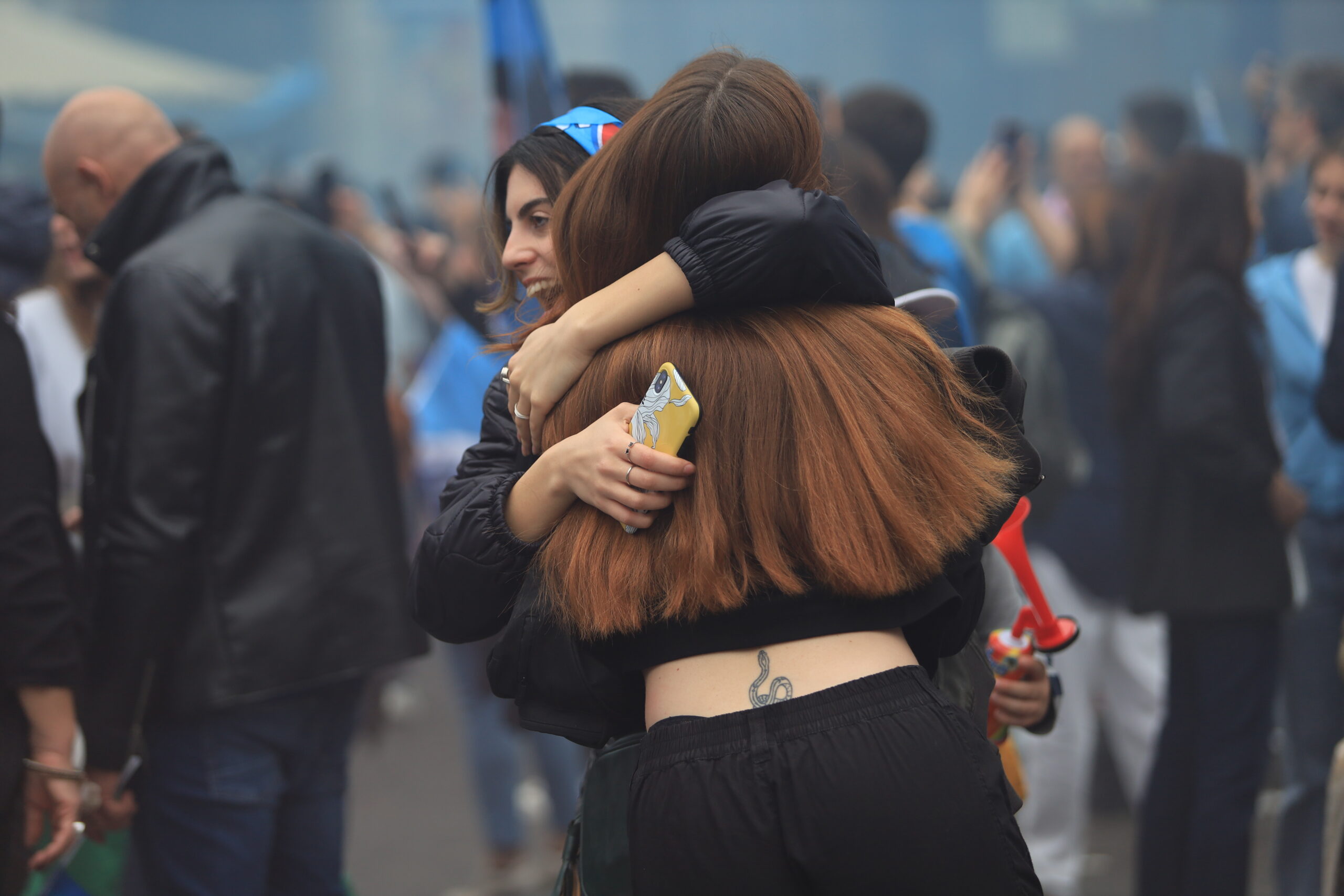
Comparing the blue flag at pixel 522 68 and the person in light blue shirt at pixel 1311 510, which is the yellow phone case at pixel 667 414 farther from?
the person in light blue shirt at pixel 1311 510

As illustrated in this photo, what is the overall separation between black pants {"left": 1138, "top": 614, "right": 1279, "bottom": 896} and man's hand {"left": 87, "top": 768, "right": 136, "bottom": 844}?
2.62 metres

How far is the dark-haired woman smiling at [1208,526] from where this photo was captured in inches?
129

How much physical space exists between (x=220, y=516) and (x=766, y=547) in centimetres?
150

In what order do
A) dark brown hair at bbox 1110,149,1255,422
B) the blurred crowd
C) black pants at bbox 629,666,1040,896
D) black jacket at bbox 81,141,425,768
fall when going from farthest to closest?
dark brown hair at bbox 1110,149,1255,422 → the blurred crowd → black jacket at bbox 81,141,425,768 → black pants at bbox 629,666,1040,896

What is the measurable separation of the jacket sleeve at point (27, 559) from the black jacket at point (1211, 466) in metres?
2.71

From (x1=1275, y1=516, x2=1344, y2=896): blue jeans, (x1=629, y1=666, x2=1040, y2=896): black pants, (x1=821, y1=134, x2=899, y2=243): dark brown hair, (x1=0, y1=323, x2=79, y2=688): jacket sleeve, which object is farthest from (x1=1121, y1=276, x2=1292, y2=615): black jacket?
(x1=0, y1=323, x2=79, y2=688): jacket sleeve

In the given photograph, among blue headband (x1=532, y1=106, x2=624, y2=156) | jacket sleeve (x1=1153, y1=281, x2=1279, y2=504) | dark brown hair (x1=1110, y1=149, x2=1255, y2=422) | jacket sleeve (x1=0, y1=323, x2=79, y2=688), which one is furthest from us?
dark brown hair (x1=1110, y1=149, x2=1255, y2=422)

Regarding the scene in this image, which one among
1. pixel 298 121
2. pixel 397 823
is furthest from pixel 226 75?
pixel 397 823

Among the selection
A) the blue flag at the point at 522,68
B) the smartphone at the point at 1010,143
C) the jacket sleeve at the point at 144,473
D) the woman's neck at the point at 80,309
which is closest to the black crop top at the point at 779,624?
the jacket sleeve at the point at 144,473

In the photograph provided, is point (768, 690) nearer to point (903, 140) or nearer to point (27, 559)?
point (27, 559)

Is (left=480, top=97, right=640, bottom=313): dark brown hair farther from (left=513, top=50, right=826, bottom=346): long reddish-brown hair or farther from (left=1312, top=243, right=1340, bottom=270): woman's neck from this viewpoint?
(left=1312, top=243, right=1340, bottom=270): woman's neck

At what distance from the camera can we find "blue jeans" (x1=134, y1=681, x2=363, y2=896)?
2.44 metres

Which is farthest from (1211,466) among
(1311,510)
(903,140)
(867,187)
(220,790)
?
(220,790)

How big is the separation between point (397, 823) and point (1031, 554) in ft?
8.49
